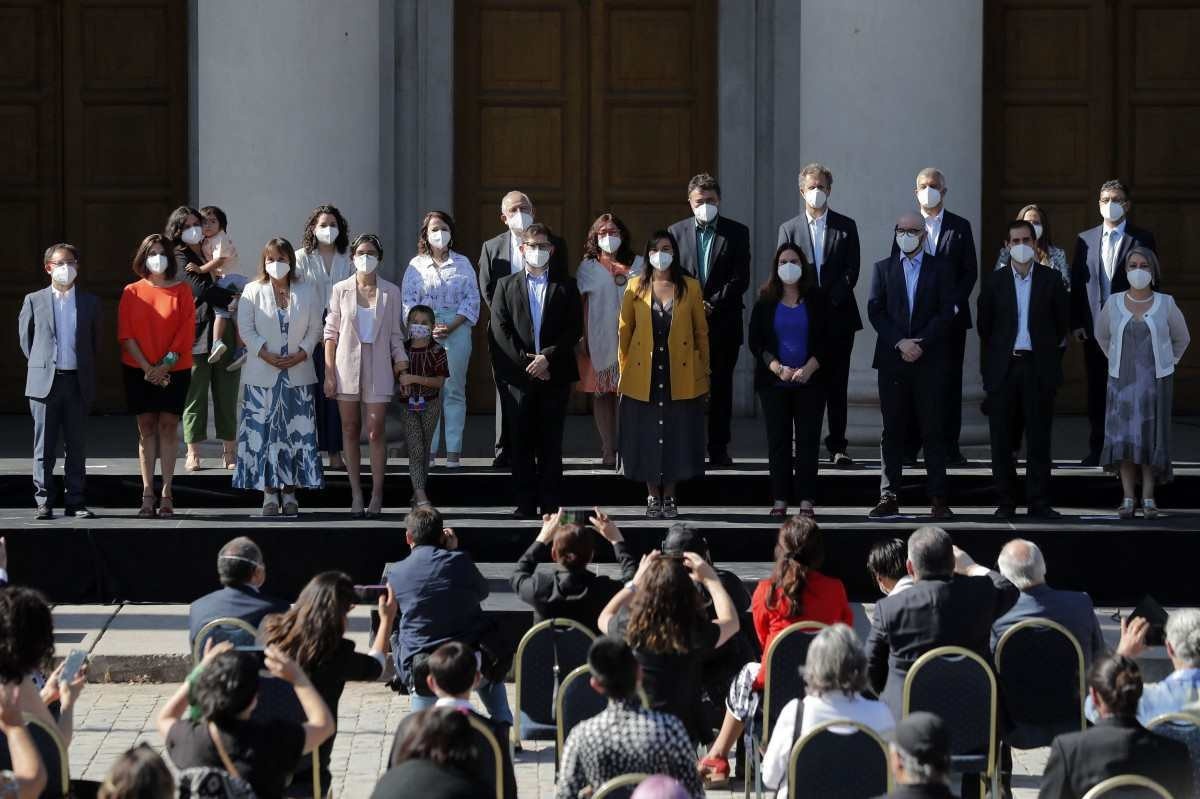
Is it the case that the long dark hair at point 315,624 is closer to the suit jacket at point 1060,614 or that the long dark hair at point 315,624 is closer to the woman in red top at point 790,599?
the woman in red top at point 790,599

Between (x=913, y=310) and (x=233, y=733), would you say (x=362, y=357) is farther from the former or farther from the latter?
(x=233, y=733)

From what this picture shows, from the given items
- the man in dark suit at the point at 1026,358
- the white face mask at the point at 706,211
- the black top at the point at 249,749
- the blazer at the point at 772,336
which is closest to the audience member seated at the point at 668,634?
the black top at the point at 249,749

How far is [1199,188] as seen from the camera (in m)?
18.1

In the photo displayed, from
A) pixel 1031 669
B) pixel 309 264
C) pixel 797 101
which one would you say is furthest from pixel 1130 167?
pixel 1031 669

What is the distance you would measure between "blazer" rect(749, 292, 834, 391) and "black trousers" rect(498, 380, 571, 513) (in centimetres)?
123

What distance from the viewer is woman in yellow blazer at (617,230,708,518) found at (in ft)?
42.4

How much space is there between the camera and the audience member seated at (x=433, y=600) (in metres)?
9.04

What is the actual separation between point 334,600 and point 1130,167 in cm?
1194

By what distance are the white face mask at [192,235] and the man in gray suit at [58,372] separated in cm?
114

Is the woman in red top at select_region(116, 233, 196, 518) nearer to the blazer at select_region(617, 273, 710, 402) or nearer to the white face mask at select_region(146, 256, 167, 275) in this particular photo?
the white face mask at select_region(146, 256, 167, 275)

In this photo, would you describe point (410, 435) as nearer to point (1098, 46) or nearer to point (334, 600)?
point (334, 600)

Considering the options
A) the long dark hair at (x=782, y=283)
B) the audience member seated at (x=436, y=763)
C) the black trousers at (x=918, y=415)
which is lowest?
the audience member seated at (x=436, y=763)

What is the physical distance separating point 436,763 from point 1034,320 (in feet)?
25.2

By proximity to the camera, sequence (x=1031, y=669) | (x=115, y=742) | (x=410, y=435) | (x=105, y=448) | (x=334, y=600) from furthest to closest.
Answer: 1. (x=105, y=448)
2. (x=410, y=435)
3. (x=115, y=742)
4. (x=1031, y=669)
5. (x=334, y=600)
